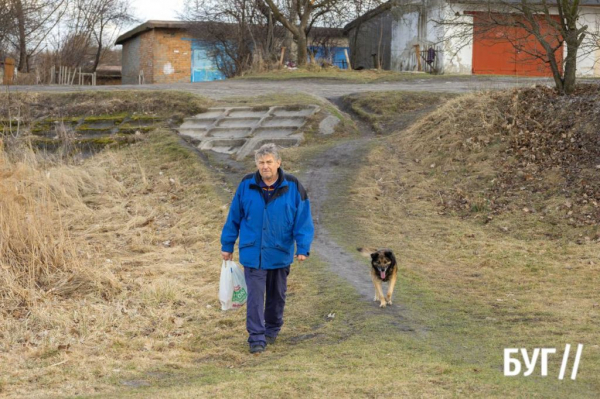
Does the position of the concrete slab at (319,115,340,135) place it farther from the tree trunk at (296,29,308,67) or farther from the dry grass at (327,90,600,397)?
the tree trunk at (296,29,308,67)

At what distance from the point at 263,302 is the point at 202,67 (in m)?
38.9

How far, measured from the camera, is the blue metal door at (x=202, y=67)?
44438mm

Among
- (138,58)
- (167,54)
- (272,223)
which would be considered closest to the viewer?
(272,223)

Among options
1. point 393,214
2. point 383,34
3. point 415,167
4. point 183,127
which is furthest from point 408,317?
point 383,34

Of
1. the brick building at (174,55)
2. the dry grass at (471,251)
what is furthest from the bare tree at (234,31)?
the dry grass at (471,251)

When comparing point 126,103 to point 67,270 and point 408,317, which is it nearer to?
point 67,270

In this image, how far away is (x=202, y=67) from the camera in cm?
4466

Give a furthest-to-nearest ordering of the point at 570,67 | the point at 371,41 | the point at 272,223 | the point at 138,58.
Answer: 1. the point at 138,58
2. the point at 371,41
3. the point at 570,67
4. the point at 272,223

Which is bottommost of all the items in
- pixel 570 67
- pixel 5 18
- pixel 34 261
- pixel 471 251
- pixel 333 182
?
pixel 471 251

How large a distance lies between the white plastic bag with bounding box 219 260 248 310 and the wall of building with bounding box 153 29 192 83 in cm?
3785

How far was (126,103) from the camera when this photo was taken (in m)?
21.3

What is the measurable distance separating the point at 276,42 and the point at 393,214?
26678 millimetres

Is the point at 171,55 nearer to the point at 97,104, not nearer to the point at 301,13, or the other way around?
the point at 301,13

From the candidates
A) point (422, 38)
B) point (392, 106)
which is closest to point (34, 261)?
point (392, 106)
